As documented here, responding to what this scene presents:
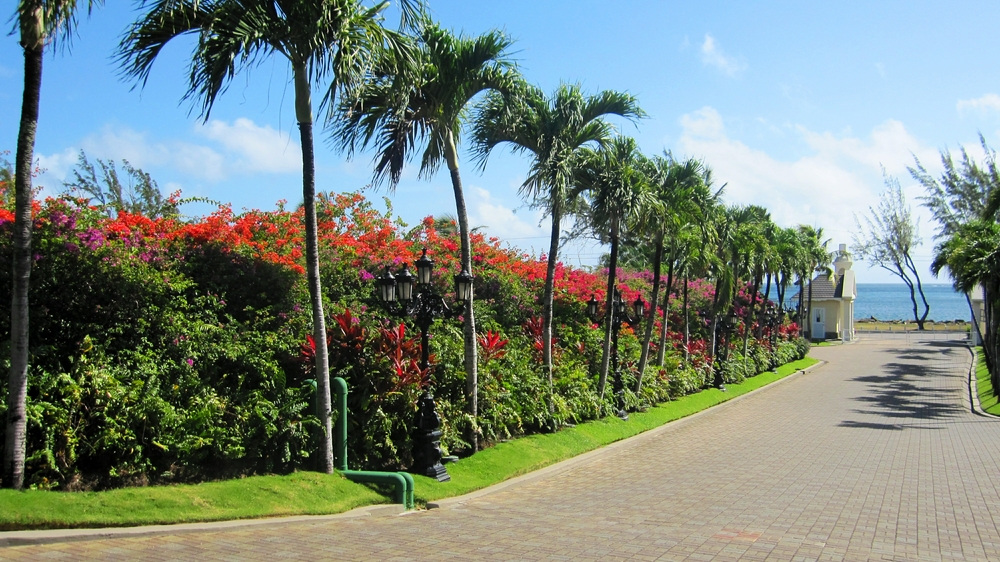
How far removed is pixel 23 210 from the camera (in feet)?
26.8

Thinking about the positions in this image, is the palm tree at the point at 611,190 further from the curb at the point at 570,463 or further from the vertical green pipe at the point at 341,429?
the vertical green pipe at the point at 341,429

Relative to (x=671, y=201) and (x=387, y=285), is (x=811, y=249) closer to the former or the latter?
(x=671, y=201)

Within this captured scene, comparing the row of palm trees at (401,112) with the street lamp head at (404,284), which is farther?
the street lamp head at (404,284)

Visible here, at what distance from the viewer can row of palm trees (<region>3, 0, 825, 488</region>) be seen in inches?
323

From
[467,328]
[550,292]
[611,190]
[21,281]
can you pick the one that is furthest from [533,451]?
[21,281]

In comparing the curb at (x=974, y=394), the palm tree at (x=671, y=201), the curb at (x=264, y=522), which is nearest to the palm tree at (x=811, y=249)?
the curb at (x=974, y=394)

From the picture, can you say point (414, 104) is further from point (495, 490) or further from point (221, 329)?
point (495, 490)

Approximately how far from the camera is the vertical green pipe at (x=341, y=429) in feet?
35.9

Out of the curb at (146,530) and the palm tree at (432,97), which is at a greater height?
the palm tree at (432,97)

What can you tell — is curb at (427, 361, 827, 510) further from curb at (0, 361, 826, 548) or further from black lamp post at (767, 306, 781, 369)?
black lamp post at (767, 306, 781, 369)

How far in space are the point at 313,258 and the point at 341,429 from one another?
98.5 inches

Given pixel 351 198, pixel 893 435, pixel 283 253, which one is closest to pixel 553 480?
pixel 283 253

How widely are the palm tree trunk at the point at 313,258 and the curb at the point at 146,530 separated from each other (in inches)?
50.1

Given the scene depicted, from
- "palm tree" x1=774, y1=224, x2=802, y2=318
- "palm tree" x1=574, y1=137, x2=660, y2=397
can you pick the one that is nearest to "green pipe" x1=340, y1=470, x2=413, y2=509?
"palm tree" x1=574, y1=137, x2=660, y2=397
